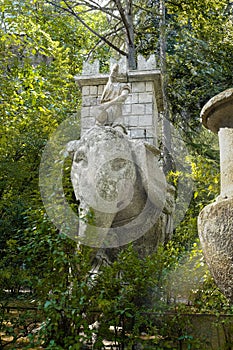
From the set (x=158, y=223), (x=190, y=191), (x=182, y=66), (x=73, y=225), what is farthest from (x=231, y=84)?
(x=73, y=225)

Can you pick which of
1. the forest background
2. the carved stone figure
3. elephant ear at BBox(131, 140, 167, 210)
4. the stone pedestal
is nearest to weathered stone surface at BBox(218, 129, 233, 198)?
the forest background

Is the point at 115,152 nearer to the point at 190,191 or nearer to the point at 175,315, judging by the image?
the point at 175,315

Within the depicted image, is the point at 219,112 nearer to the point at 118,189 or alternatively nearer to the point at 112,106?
the point at 118,189

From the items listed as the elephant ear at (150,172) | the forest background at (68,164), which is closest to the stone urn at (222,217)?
the forest background at (68,164)

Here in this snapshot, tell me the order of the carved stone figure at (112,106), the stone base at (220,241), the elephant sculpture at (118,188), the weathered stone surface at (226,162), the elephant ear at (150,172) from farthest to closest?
the carved stone figure at (112,106) → the elephant ear at (150,172) → the elephant sculpture at (118,188) → the weathered stone surface at (226,162) → the stone base at (220,241)

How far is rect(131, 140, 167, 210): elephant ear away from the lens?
13.5 feet

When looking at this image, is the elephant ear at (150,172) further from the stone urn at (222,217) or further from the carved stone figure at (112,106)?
the stone urn at (222,217)

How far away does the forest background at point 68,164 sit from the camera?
283 centimetres

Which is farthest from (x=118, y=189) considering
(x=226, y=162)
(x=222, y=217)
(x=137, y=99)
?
(x=137, y=99)

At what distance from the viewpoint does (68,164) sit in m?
4.57

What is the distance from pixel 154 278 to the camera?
3176 mm

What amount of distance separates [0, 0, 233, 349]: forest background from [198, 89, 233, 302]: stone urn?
645mm

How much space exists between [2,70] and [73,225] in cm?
390

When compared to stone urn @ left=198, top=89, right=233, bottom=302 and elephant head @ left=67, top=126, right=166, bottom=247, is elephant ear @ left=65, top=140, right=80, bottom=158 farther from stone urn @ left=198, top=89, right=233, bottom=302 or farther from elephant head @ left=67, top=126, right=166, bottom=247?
stone urn @ left=198, top=89, right=233, bottom=302
